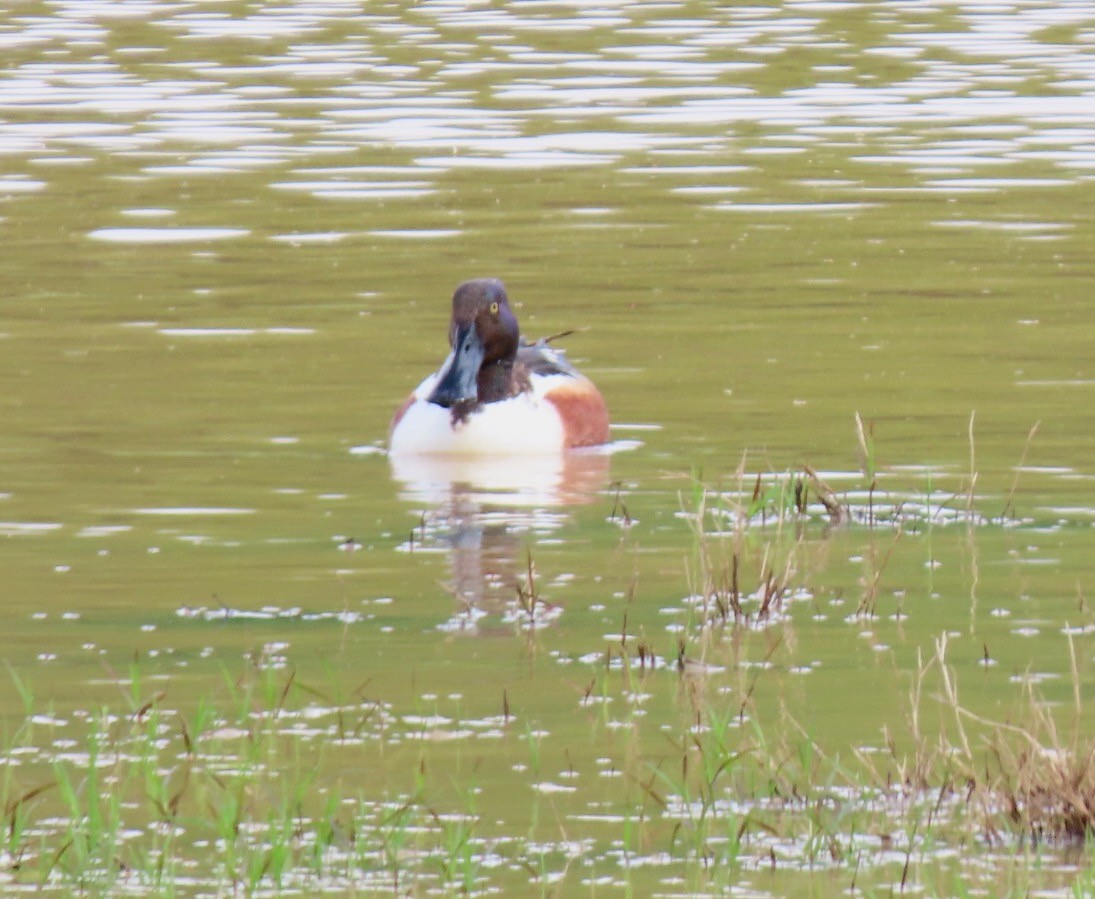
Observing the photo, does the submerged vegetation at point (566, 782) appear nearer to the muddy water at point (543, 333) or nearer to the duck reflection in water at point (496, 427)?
the muddy water at point (543, 333)

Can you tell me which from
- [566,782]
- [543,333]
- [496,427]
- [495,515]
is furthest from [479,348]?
[566,782]

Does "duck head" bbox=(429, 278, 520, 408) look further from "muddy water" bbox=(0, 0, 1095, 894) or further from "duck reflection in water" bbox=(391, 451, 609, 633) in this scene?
"muddy water" bbox=(0, 0, 1095, 894)

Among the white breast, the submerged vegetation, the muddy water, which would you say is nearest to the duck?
the white breast

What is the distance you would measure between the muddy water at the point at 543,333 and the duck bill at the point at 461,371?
37 cm

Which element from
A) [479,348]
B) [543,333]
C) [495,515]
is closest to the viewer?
[495,515]

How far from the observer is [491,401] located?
1235 cm

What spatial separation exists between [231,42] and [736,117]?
26.4ft

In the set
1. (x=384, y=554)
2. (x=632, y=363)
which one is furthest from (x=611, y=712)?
(x=632, y=363)

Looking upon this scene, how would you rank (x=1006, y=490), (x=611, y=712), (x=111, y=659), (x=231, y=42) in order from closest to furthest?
(x=611, y=712) → (x=111, y=659) → (x=1006, y=490) → (x=231, y=42)

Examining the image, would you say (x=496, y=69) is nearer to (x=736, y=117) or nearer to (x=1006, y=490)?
(x=736, y=117)

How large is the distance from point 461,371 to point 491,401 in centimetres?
29

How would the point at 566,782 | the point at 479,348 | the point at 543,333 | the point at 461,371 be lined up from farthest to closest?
the point at 543,333, the point at 479,348, the point at 461,371, the point at 566,782

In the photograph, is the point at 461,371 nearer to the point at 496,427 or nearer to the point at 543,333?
the point at 496,427

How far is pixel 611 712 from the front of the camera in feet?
23.8
